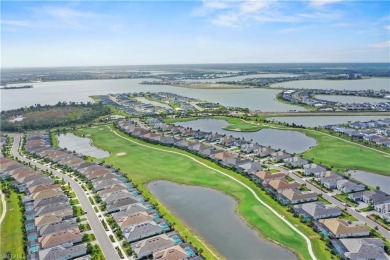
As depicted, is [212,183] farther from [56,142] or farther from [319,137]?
[56,142]

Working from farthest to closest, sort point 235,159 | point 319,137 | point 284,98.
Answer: point 284,98 < point 319,137 < point 235,159

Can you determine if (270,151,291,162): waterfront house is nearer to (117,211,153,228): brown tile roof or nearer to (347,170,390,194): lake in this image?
(347,170,390,194): lake

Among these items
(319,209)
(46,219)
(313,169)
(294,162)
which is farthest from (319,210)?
(46,219)

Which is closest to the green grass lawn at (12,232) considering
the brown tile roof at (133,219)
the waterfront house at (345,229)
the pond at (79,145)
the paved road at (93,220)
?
the paved road at (93,220)

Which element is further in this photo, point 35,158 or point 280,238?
point 35,158

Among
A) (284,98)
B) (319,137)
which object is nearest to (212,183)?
(319,137)

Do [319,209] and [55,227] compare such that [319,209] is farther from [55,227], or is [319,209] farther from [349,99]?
[349,99]
